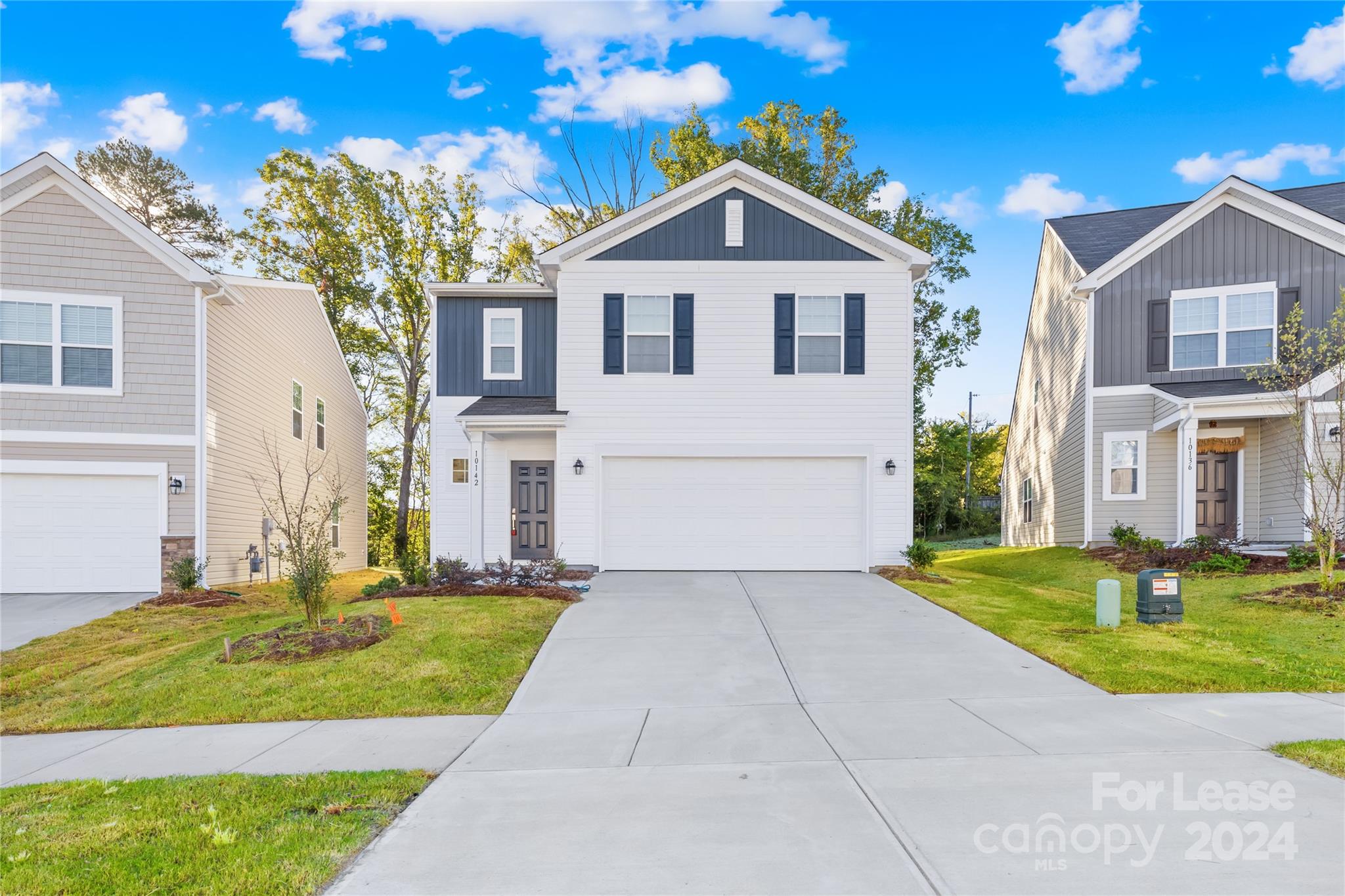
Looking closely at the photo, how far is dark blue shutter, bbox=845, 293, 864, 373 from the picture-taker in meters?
14.9

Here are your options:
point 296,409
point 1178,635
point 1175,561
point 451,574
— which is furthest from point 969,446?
point 451,574

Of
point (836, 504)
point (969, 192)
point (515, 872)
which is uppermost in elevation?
point (969, 192)

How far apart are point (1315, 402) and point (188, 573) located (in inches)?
800

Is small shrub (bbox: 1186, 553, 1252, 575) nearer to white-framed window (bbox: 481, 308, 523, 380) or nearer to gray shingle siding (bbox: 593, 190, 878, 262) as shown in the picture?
gray shingle siding (bbox: 593, 190, 878, 262)

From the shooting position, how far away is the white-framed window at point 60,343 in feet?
43.0

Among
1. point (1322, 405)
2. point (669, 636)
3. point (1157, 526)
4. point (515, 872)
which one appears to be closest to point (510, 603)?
point (669, 636)

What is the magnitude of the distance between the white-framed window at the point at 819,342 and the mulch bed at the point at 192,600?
10719 millimetres

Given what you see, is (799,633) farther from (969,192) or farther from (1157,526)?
(969,192)

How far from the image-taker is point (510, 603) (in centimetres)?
1137

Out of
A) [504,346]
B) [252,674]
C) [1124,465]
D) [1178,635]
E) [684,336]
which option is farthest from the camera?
[1124,465]

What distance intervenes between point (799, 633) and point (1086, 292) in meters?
11.8

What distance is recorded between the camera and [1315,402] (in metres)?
14.4

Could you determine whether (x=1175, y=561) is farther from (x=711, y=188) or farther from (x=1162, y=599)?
(x=711, y=188)

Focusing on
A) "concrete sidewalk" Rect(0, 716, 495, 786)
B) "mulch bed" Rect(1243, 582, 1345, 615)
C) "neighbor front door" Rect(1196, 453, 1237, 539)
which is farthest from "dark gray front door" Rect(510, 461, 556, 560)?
"neighbor front door" Rect(1196, 453, 1237, 539)
